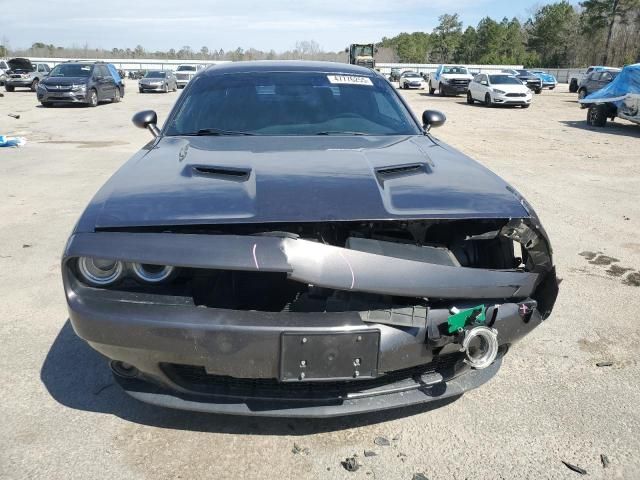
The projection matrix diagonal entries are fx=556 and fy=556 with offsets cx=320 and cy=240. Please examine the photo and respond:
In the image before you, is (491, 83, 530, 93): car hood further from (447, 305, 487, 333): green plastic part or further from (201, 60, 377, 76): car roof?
(447, 305, 487, 333): green plastic part

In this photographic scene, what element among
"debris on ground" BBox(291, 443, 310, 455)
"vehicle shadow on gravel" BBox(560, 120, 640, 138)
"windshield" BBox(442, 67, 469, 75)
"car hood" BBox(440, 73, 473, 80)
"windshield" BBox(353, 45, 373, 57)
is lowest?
"debris on ground" BBox(291, 443, 310, 455)

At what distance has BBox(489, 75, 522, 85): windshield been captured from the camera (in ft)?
77.3

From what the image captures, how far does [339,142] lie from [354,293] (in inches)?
49.1

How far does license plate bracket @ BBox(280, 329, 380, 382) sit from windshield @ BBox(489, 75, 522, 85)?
23.7 metres

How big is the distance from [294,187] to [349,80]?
1975mm

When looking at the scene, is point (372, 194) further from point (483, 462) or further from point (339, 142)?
point (483, 462)

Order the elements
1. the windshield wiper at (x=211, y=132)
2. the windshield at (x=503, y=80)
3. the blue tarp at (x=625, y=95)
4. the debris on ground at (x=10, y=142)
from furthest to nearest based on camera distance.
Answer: the windshield at (x=503, y=80) < the blue tarp at (x=625, y=95) < the debris on ground at (x=10, y=142) < the windshield wiper at (x=211, y=132)

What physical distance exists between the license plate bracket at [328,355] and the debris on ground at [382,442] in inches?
20.3

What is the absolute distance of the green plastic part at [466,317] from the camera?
213cm

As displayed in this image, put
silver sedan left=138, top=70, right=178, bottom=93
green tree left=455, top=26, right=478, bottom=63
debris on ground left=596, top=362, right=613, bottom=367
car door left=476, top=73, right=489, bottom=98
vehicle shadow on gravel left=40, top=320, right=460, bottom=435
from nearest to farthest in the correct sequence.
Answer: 1. vehicle shadow on gravel left=40, top=320, right=460, bottom=435
2. debris on ground left=596, top=362, right=613, bottom=367
3. car door left=476, top=73, right=489, bottom=98
4. silver sedan left=138, top=70, right=178, bottom=93
5. green tree left=455, top=26, right=478, bottom=63

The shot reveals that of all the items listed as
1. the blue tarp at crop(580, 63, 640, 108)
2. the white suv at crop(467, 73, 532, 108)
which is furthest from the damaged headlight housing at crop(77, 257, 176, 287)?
the white suv at crop(467, 73, 532, 108)

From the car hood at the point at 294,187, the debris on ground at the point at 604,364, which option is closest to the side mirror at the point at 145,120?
the car hood at the point at 294,187

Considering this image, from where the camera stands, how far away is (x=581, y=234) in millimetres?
5621

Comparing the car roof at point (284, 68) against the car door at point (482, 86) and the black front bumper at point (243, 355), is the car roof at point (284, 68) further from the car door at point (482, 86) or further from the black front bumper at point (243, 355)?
the car door at point (482, 86)
